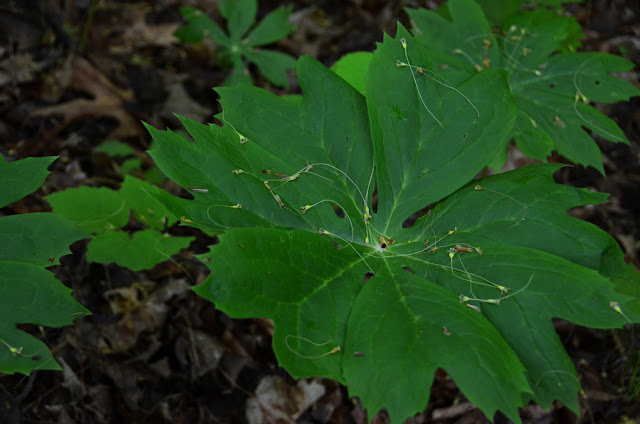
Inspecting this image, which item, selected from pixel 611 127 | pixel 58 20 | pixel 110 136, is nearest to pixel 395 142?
pixel 611 127

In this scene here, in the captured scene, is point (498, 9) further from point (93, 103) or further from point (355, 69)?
point (93, 103)

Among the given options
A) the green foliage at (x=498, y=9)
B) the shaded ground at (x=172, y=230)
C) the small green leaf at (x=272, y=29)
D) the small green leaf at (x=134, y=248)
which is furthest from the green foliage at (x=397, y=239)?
the small green leaf at (x=272, y=29)

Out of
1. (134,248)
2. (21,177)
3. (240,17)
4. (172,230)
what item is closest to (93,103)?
(172,230)

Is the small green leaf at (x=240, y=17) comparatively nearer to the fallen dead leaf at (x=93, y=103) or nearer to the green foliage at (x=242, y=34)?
the green foliage at (x=242, y=34)

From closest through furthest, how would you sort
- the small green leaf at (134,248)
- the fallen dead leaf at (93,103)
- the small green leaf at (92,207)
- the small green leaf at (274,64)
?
the small green leaf at (134,248), the small green leaf at (92,207), the fallen dead leaf at (93,103), the small green leaf at (274,64)

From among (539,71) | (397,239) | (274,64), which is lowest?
(397,239)

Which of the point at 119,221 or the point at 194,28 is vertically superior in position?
the point at 194,28
